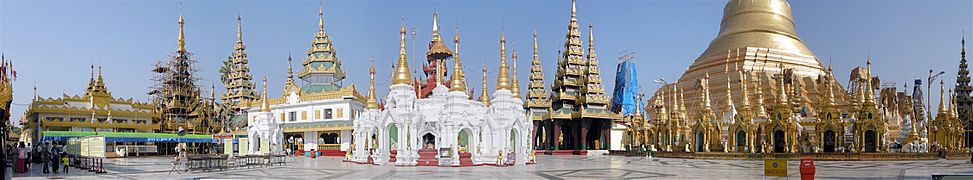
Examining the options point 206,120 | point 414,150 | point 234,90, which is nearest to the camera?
point 414,150

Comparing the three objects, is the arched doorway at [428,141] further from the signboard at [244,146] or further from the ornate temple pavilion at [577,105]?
the ornate temple pavilion at [577,105]

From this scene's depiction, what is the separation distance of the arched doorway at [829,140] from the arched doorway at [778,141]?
159 cm

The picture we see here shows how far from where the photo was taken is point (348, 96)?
144ft

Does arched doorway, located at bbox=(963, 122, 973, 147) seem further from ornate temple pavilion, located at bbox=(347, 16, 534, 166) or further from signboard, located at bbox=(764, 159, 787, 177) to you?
signboard, located at bbox=(764, 159, 787, 177)

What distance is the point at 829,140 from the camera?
2877cm

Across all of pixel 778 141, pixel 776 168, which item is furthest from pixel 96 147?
pixel 778 141


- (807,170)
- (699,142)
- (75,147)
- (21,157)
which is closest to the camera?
(807,170)

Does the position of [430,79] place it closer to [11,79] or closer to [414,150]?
[414,150]

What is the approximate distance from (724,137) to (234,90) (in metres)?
38.3

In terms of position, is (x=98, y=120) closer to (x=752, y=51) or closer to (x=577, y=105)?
(x=577, y=105)

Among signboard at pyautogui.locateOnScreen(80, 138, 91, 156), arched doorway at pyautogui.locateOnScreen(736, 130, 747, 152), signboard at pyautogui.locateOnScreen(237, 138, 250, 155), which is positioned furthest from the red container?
signboard at pyautogui.locateOnScreen(237, 138, 250, 155)

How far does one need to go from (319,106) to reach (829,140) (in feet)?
93.0

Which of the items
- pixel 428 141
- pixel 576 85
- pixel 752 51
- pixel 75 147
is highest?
pixel 752 51

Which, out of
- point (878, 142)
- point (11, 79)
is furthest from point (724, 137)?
point (11, 79)
